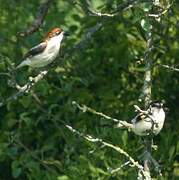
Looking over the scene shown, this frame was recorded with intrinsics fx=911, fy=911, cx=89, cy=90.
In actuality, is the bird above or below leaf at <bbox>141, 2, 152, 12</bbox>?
below

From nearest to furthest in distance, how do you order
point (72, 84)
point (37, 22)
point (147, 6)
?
point (147, 6) → point (37, 22) → point (72, 84)

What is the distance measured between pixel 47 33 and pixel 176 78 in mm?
1300

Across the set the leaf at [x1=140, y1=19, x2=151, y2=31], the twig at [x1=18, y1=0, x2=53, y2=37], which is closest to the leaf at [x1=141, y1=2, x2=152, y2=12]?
the leaf at [x1=140, y1=19, x2=151, y2=31]

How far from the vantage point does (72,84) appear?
7809 mm

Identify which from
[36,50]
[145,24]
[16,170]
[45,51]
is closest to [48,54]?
[45,51]

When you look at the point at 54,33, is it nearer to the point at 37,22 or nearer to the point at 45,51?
the point at 45,51

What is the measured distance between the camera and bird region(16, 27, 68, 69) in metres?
7.31

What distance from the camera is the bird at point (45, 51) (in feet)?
24.0

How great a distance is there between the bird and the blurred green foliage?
7.4 inches

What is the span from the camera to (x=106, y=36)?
26.7 ft

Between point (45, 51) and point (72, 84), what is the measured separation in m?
0.51

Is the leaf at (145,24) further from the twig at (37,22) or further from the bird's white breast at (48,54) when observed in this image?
the bird's white breast at (48,54)

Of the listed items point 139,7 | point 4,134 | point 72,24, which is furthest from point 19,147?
point 139,7

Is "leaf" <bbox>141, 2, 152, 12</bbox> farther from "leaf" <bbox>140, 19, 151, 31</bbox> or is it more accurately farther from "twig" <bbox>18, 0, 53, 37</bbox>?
"twig" <bbox>18, 0, 53, 37</bbox>
